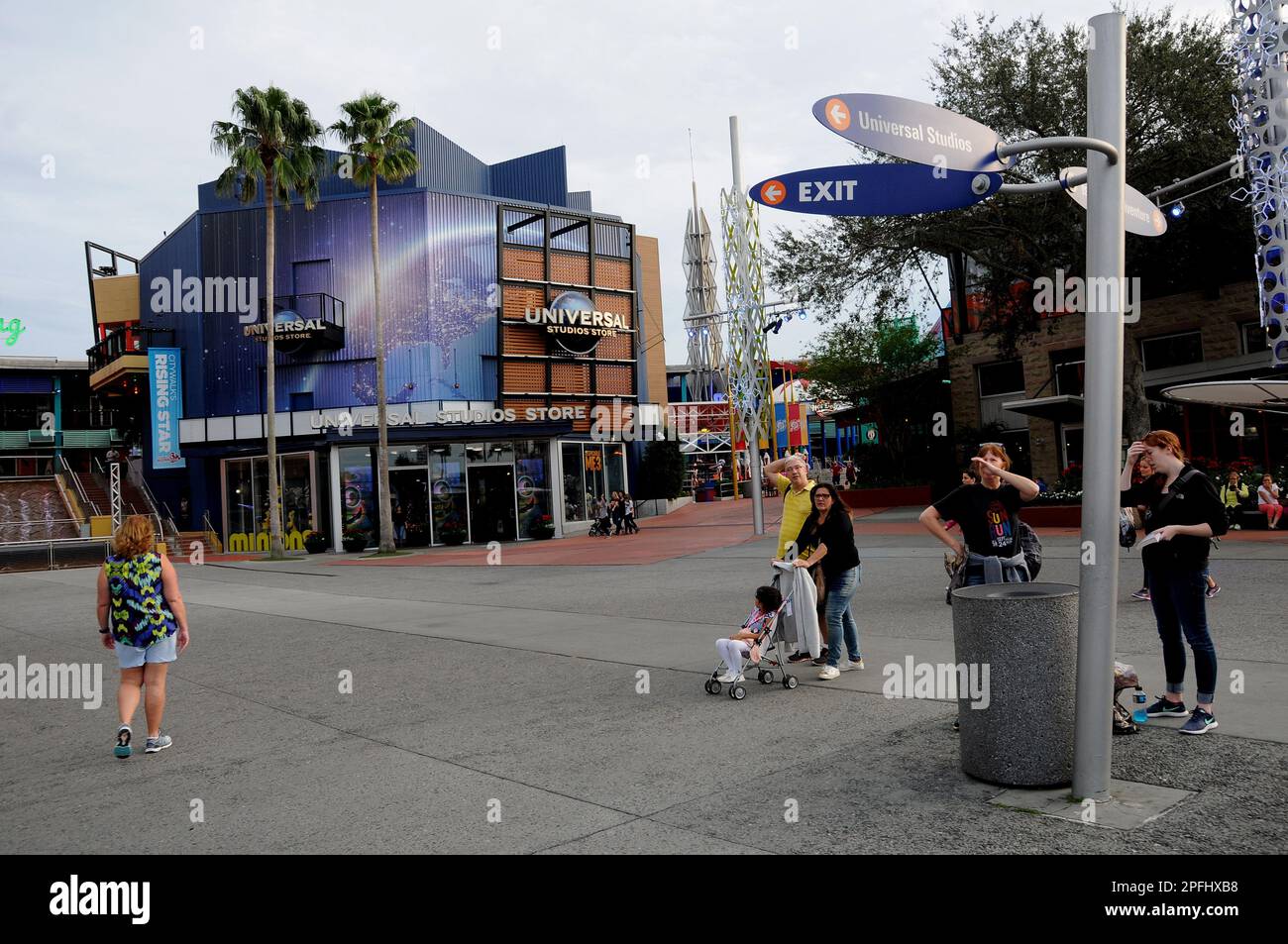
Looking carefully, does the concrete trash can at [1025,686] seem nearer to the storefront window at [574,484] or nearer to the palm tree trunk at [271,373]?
the palm tree trunk at [271,373]

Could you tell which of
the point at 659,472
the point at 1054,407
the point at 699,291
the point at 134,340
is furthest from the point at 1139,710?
the point at 699,291

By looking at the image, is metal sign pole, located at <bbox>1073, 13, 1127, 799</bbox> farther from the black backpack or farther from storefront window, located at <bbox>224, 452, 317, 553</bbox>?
storefront window, located at <bbox>224, 452, 317, 553</bbox>

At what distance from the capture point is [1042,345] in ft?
100

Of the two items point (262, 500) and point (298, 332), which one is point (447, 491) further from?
point (298, 332)

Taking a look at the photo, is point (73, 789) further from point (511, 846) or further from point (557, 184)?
point (557, 184)

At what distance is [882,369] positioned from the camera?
1448 inches

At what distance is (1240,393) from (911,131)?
16736 millimetres

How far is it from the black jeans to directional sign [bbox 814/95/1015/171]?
2694mm

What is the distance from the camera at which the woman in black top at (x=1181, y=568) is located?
5535 millimetres

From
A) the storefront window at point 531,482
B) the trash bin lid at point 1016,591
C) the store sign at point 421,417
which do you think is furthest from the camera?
the storefront window at point 531,482

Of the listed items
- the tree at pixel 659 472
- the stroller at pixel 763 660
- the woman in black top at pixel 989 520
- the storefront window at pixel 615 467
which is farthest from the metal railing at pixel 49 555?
the woman in black top at pixel 989 520

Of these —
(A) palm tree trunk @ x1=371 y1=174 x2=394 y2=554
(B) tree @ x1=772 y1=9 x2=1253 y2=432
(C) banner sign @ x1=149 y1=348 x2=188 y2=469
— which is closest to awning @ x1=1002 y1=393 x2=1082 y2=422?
(B) tree @ x1=772 y1=9 x2=1253 y2=432

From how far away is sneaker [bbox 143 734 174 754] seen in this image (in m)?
6.53

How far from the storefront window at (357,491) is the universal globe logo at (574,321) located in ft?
26.2
